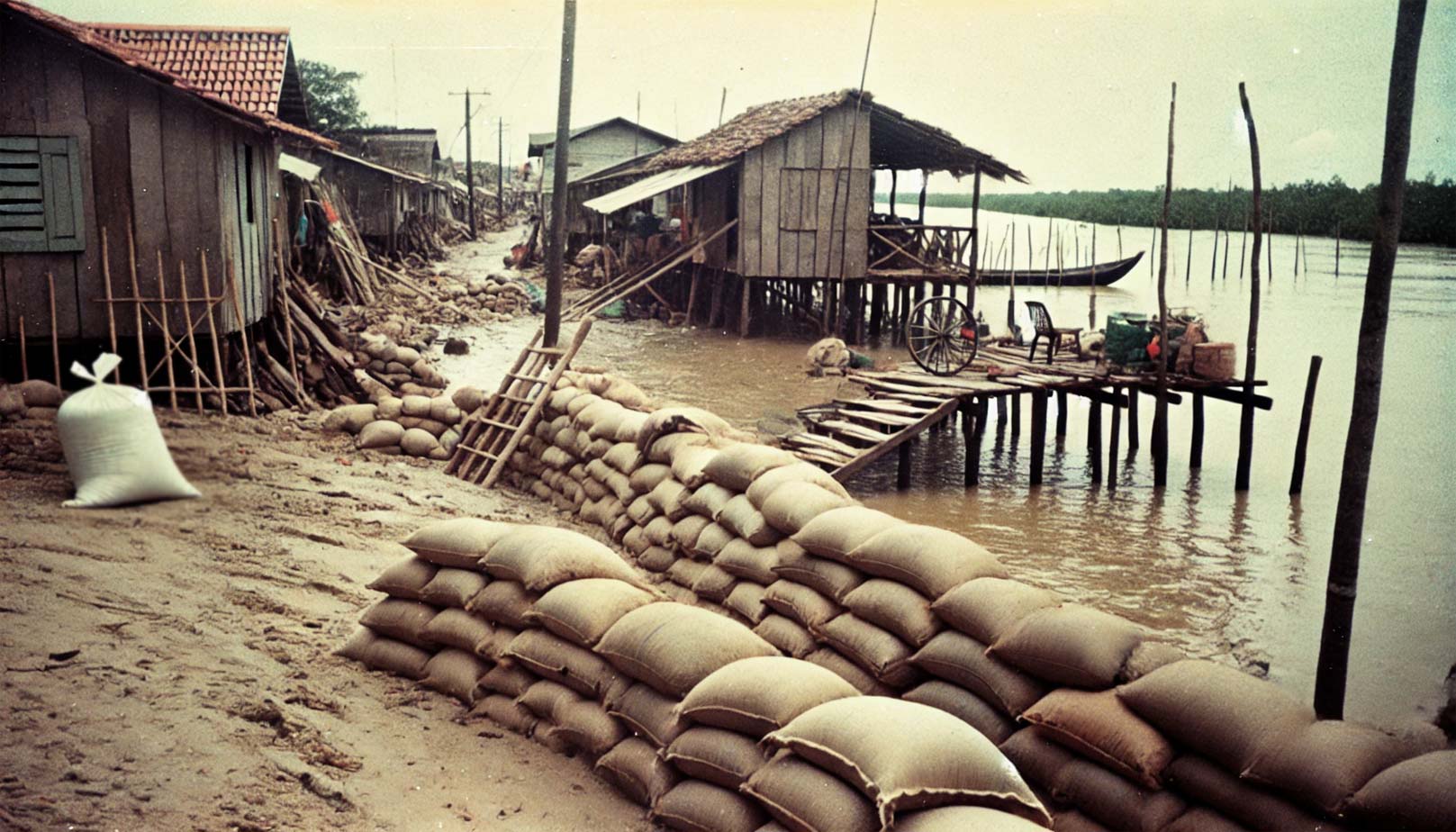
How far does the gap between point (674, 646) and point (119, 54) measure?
252 centimetres

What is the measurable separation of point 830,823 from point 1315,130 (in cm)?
377

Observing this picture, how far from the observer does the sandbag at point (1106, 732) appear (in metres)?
3.42

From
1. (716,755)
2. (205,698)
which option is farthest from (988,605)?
(205,698)

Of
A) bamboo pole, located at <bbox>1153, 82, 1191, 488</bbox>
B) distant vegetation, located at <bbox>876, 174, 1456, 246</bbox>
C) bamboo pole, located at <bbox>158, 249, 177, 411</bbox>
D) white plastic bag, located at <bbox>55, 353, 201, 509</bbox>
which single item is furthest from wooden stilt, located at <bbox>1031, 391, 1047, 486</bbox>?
white plastic bag, located at <bbox>55, 353, 201, 509</bbox>

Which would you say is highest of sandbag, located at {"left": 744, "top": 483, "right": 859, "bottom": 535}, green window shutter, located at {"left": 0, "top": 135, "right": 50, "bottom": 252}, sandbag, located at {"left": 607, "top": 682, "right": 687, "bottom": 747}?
green window shutter, located at {"left": 0, "top": 135, "right": 50, "bottom": 252}

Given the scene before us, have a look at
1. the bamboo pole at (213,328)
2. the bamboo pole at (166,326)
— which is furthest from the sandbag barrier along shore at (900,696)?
the bamboo pole at (166,326)

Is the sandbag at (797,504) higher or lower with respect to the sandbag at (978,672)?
higher

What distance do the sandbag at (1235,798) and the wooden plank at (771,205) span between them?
573 inches

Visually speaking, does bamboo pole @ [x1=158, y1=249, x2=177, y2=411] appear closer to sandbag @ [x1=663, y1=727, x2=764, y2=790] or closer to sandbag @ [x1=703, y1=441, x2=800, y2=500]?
sandbag @ [x1=663, y1=727, x2=764, y2=790]

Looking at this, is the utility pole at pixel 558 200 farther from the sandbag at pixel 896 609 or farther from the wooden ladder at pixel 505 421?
the sandbag at pixel 896 609

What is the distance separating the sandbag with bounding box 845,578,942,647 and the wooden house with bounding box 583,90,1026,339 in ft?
40.8

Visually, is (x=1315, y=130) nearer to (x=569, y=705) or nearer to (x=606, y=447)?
(x=569, y=705)

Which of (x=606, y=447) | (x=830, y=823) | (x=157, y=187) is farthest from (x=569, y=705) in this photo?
(x=606, y=447)

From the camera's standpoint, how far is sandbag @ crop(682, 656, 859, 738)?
3141 mm
